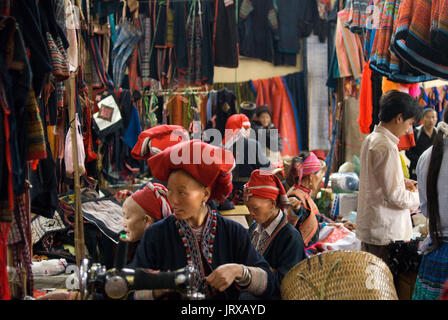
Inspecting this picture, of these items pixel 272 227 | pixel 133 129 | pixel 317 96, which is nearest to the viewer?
pixel 272 227

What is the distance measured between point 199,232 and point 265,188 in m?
0.64

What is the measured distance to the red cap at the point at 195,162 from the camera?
1.66 meters

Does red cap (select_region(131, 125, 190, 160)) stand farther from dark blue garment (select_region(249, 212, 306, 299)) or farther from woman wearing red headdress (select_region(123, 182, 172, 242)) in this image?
dark blue garment (select_region(249, 212, 306, 299))

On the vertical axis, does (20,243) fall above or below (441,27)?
below

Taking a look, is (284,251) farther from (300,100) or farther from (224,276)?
(300,100)

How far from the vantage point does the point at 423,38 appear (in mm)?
2451

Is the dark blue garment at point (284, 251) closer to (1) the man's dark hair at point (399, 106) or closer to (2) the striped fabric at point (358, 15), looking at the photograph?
(1) the man's dark hair at point (399, 106)

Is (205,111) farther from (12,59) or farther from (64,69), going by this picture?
(12,59)

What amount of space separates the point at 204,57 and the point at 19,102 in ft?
19.3

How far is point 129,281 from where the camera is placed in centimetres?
152

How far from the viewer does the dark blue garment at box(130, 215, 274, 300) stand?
1719 millimetres
